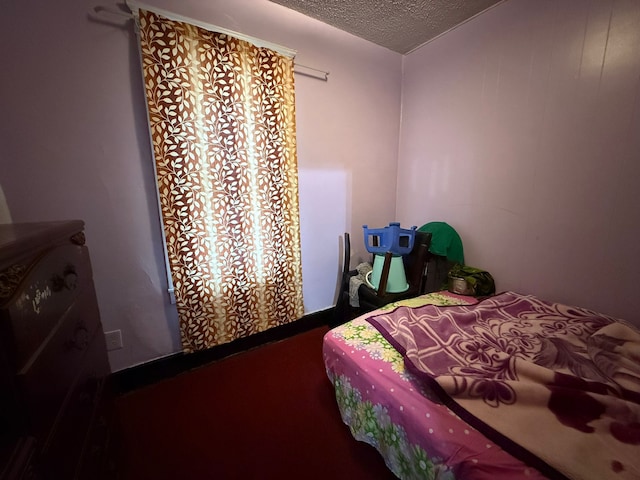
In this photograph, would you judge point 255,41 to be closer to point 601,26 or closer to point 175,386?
point 601,26

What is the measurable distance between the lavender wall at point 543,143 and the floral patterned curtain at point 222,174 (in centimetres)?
136

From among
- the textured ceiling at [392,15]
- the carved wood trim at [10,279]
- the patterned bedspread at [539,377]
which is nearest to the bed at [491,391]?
the patterned bedspread at [539,377]

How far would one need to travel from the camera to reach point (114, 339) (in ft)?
4.86

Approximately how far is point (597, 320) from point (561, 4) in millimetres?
1797

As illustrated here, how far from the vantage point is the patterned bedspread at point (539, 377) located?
65cm

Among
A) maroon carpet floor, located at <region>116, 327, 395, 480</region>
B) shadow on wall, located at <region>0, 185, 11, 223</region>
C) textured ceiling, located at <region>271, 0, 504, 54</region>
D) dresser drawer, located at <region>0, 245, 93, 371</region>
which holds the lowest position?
maroon carpet floor, located at <region>116, 327, 395, 480</region>

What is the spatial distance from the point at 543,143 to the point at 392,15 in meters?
1.39

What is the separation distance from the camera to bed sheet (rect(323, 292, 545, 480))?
665 mm

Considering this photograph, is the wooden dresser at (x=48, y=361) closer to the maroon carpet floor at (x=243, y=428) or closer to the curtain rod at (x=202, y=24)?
the maroon carpet floor at (x=243, y=428)

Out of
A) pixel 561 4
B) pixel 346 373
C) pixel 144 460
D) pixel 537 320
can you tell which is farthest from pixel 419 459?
pixel 561 4

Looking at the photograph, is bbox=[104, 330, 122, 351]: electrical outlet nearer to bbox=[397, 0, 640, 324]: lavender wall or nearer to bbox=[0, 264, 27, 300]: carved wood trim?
bbox=[0, 264, 27, 300]: carved wood trim

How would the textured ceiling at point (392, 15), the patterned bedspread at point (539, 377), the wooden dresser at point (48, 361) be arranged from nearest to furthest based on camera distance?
1. the wooden dresser at point (48, 361)
2. the patterned bedspread at point (539, 377)
3. the textured ceiling at point (392, 15)

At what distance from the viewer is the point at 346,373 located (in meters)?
1.11

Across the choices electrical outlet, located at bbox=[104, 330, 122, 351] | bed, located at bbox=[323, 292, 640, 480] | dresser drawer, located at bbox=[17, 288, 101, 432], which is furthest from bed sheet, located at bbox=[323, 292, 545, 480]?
electrical outlet, located at bbox=[104, 330, 122, 351]
